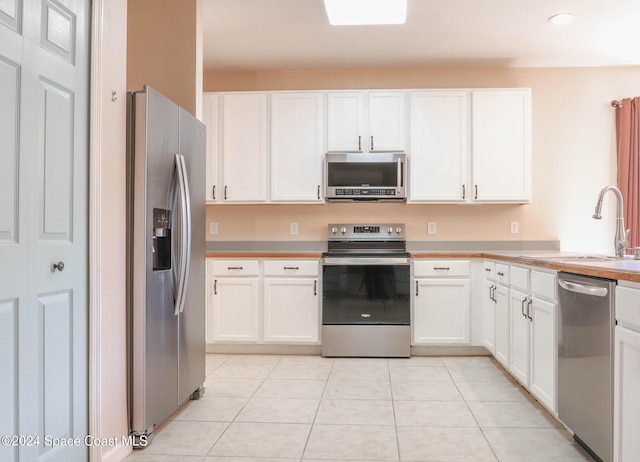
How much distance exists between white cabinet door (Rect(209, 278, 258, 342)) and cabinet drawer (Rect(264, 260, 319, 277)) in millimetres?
164

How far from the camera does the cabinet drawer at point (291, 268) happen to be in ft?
13.8

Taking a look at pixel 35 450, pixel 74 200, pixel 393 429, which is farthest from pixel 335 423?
pixel 74 200

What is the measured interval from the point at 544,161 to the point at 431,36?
1.65m

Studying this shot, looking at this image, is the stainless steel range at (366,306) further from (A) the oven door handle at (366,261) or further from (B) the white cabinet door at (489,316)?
(B) the white cabinet door at (489,316)

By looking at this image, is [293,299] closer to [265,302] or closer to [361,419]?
[265,302]

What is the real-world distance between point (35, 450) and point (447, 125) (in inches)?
147

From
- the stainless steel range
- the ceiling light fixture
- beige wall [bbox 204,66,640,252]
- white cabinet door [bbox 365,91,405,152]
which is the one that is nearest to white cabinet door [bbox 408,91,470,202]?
white cabinet door [bbox 365,91,405,152]

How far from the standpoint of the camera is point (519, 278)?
3.10 metres

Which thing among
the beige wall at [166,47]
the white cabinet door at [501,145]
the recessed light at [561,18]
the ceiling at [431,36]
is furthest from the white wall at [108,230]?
the white cabinet door at [501,145]

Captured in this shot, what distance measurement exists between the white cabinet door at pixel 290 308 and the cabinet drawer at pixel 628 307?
261cm

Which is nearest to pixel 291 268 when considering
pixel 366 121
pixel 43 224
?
pixel 366 121

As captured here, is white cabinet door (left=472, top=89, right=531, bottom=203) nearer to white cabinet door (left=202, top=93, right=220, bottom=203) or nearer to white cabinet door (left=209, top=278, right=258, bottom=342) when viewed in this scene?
white cabinet door (left=209, top=278, right=258, bottom=342)

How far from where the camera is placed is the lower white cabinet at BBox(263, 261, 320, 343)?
4.20 meters

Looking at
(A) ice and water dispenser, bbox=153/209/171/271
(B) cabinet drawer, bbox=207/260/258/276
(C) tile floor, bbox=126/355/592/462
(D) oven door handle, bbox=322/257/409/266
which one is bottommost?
(C) tile floor, bbox=126/355/592/462
